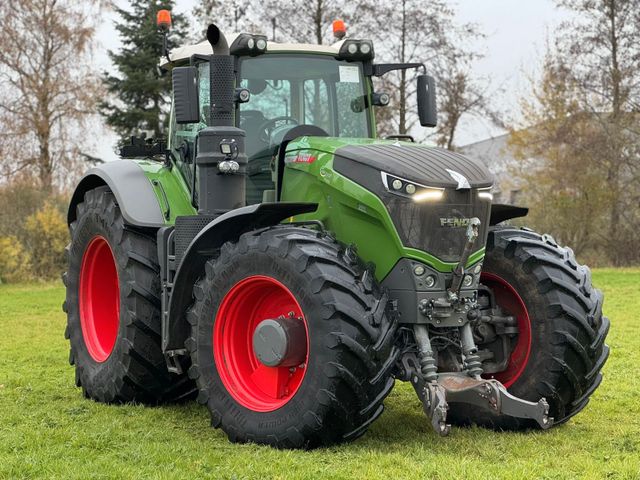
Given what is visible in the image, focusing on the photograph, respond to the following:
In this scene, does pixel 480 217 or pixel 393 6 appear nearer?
pixel 480 217

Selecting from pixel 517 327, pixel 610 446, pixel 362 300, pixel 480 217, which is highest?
pixel 480 217

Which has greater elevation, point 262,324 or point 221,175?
point 221,175

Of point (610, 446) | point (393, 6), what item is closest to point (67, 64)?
point (393, 6)

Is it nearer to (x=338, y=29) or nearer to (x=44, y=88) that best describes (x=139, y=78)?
(x=44, y=88)

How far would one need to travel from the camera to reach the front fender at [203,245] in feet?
18.0

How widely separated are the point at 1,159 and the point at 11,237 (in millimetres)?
6009

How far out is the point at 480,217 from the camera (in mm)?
5598

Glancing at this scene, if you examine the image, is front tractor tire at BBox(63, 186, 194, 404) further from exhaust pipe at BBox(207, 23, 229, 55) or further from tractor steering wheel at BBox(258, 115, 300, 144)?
exhaust pipe at BBox(207, 23, 229, 55)

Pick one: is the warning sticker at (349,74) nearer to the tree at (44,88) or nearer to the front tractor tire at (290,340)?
the front tractor tire at (290,340)

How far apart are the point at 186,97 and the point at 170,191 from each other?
1282mm

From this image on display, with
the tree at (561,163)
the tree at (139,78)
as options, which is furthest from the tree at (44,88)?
the tree at (561,163)

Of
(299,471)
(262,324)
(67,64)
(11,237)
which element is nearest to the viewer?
(299,471)

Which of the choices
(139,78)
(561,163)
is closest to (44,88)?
(139,78)

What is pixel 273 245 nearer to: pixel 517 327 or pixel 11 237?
pixel 517 327
